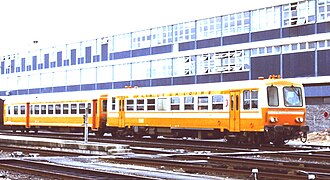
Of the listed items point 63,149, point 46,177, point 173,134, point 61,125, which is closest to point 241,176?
point 46,177

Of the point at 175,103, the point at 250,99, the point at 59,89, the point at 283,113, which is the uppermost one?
the point at 59,89

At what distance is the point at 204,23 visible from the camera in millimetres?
52500

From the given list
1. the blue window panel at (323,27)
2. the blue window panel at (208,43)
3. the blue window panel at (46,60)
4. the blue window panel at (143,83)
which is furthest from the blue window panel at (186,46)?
the blue window panel at (46,60)

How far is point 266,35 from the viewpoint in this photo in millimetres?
46344

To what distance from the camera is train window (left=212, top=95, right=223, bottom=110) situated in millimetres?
28156

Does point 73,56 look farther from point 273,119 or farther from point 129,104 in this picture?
point 273,119

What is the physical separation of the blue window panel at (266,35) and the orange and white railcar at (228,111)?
15403 mm

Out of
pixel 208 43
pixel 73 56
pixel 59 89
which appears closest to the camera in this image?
pixel 208 43

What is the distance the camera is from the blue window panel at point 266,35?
150 feet

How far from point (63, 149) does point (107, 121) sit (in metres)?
10.3

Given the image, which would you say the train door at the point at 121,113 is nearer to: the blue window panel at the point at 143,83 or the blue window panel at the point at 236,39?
the blue window panel at the point at 236,39

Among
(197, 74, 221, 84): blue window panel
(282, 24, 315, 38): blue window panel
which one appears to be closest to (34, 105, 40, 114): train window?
(197, 74, 221, 84): blue window panel

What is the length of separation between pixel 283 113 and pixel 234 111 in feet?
6.75

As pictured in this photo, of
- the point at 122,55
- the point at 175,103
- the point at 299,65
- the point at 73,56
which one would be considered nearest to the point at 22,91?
the point at 73,56
